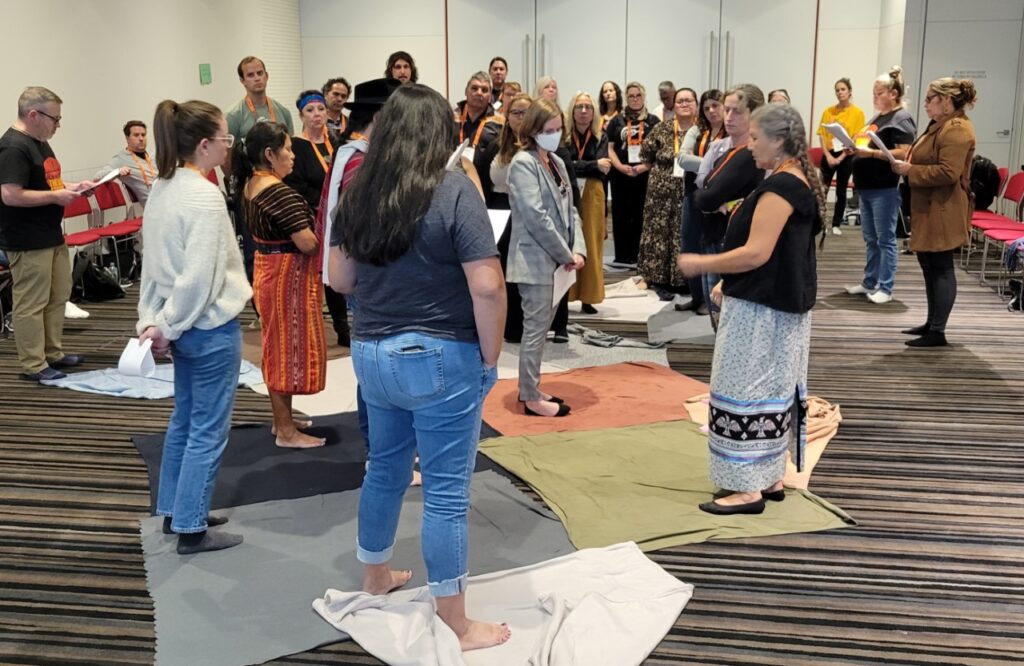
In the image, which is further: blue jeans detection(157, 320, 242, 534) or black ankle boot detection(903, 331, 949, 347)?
black ankle boot detection(903, 331, 949, 347)

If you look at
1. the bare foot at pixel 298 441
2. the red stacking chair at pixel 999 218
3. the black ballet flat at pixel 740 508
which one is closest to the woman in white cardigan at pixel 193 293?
the bare foot at pixel 298 441

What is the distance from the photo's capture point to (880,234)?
269 inches

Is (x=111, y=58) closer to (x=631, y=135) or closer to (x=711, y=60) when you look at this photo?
(x=631, y=135)

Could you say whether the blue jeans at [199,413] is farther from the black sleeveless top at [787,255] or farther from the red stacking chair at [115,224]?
the red stacking chair at [115,224]

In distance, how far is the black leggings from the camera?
221 inches

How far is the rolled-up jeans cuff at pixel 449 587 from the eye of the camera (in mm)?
2531

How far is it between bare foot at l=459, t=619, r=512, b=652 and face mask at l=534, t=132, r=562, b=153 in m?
2.34

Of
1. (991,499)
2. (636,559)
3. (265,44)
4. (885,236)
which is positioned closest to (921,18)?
(885,236)

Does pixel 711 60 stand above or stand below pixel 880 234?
above

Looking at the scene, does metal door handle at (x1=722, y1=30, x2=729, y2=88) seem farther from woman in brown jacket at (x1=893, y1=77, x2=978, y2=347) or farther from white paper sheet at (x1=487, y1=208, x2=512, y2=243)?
white paper sheet at (x1=487, y1=208, x2=512, y2=243)

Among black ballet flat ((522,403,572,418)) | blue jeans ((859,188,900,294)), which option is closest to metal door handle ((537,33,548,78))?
blue jeans ((859,188,900,294))

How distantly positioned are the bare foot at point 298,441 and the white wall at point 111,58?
3953mm

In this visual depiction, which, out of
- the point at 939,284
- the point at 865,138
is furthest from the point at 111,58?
the point at 939,284

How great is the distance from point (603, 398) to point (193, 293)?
2413 mm
